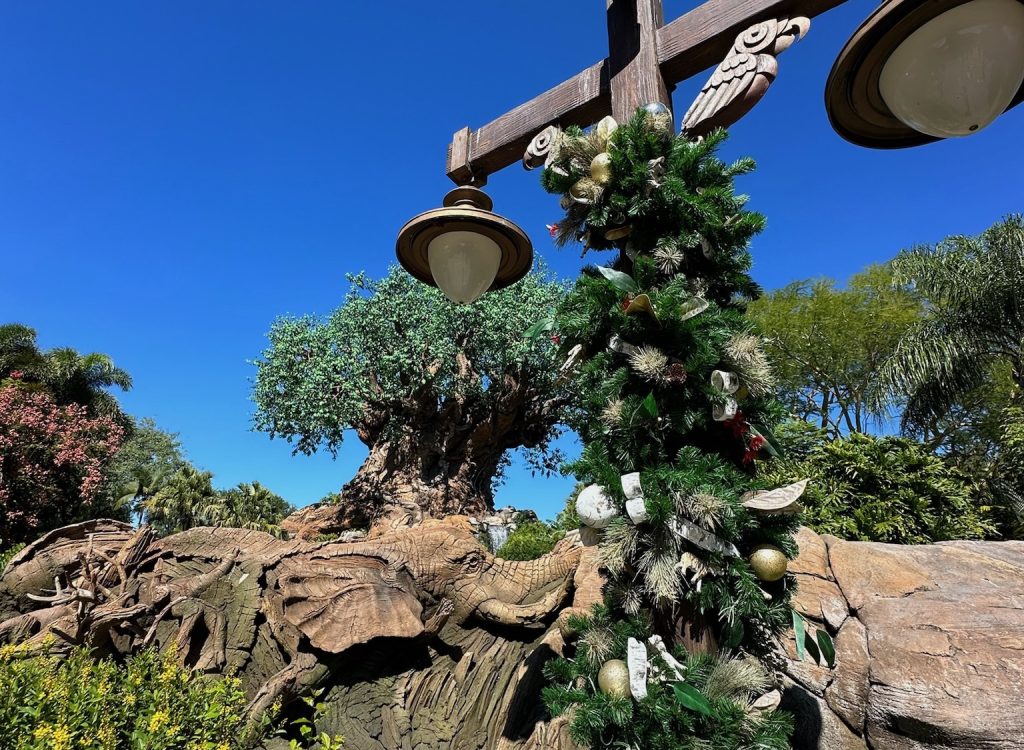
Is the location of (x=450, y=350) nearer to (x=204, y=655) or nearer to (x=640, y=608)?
(x=204, y=655)

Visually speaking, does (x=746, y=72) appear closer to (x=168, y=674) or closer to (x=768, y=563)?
(x=768, y=563)

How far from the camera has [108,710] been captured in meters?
2.39

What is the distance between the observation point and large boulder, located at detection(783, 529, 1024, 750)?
2912 mm

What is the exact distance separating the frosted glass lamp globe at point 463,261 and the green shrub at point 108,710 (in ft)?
7.29

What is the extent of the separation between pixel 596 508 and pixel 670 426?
0.35 m

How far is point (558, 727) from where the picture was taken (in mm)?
3285

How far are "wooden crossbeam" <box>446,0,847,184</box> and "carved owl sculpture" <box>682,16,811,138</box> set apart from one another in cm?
13

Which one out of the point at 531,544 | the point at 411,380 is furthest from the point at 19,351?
the point at 531,544

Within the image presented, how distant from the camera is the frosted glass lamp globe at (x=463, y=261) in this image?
7.90 ft

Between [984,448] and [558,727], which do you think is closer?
[558,727]

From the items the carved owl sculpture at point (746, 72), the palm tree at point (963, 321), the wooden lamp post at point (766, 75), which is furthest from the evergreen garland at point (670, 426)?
the palm tree at point (963, 321)

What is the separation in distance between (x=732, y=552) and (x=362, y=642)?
3573 millimetres

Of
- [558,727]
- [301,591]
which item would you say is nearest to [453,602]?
[301,591]

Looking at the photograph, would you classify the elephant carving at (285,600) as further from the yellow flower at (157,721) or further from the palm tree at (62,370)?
the palm tree at (62,370)
